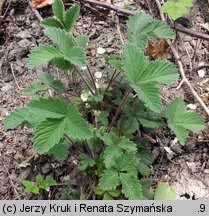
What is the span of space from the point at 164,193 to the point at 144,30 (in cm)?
80

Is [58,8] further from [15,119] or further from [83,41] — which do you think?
[15,119]

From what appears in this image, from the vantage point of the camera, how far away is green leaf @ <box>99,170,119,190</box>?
72.7 inches

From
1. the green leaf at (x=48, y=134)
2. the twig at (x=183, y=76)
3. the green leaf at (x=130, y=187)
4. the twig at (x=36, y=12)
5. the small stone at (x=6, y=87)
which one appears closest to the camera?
the green leaf at (x=48, y=134)

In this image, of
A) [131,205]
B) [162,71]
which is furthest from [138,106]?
[131,205]

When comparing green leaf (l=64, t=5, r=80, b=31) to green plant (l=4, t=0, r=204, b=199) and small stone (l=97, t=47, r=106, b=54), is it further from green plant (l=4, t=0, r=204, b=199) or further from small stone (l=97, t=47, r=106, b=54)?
small stone (l=97, t=47, r=106, b=54)

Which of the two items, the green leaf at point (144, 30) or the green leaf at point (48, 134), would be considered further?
the green leaf at point (144, 30)

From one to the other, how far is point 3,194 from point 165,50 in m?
1.24

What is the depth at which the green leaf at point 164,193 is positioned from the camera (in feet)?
6.63

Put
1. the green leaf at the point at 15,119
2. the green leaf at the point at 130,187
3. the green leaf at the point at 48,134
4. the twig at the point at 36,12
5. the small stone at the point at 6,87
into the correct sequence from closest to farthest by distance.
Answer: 1. the green leaf at the point at 48,134
2. the green leaf at the point at 130,187
3. the green leaf at the point at 15,119
4. the small stone at the point at 6,87
5. the twig at the point at 36,12

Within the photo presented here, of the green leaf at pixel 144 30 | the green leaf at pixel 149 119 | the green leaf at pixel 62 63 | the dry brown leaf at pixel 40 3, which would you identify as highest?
the dry brown leaf at pixel 40 3

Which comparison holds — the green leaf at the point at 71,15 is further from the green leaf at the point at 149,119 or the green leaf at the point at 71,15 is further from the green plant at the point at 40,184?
the green plant at the point at 40,184

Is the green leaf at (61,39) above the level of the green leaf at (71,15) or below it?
below

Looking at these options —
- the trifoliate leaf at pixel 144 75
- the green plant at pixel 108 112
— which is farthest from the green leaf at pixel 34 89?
the trifoliate leaf at pixel 144 75

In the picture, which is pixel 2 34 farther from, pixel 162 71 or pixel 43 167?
pixel 162 71
